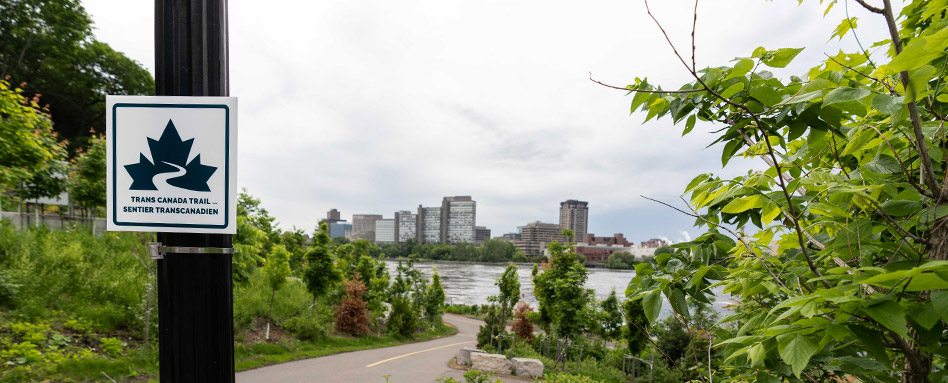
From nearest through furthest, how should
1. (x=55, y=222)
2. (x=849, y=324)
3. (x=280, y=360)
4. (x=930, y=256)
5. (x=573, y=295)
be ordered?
(x=849, y=324)
(x=930, y=256)
(x=280, y=360)
(x=573, y=295)
(x=55, y=222)

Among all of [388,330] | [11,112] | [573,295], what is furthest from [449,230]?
[11,112]

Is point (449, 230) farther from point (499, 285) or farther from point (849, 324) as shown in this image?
point (849, 324)

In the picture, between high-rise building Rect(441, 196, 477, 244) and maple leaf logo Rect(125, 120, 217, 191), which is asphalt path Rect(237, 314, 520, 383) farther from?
high-rise building Rect(441, 196, 477, 244)

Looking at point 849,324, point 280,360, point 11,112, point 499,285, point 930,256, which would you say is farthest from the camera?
point 499,285

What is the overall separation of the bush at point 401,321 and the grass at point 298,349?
13.6 inches

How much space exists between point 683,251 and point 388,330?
17926 mm

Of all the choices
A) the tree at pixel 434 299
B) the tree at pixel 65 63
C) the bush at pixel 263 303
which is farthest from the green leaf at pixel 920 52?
the tree at pixel 65 63

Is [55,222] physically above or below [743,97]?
below

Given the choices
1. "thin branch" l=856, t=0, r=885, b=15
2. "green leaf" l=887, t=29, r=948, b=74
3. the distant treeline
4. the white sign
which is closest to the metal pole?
the white sign

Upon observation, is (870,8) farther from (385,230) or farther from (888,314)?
(385,230)

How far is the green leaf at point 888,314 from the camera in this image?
2.44 feet

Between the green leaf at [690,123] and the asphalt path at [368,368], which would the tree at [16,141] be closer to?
the asphalt path at [368,368]

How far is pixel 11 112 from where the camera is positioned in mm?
5988

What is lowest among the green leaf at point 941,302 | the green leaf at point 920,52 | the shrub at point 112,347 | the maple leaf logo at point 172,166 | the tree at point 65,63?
the shrub at point 112,347
